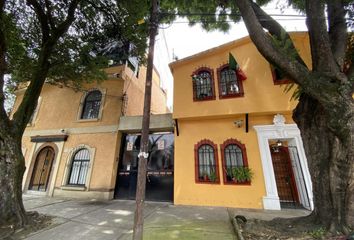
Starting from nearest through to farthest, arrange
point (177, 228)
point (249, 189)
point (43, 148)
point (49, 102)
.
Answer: point (177, 228) < point (249, 189) < point (43, 148) < point (49, 102)

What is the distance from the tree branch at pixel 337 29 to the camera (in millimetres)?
4295

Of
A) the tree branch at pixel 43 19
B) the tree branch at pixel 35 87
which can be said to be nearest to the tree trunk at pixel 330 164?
the tree branch at pixel 35 87

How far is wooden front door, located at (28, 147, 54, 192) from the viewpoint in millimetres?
9969

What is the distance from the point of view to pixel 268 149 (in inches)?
279

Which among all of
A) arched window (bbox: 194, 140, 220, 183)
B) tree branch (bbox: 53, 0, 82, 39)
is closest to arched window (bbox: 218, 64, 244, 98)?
arched window (bbox: 194, 140, 220, 183)

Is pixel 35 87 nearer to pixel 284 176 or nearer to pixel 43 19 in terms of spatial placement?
pixel 43 19

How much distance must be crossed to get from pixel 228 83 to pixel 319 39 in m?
3.97

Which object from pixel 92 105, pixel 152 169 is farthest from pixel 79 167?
pixel 152 169

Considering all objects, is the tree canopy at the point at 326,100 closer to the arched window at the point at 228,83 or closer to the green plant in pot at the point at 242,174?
the arched window at the point at 228,83

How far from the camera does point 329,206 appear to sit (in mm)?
3750

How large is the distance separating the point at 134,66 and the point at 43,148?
7439mm

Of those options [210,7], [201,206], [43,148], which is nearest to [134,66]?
[210,7]

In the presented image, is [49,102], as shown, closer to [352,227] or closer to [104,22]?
[104,22]

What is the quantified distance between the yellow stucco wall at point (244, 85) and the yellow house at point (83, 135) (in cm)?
161
